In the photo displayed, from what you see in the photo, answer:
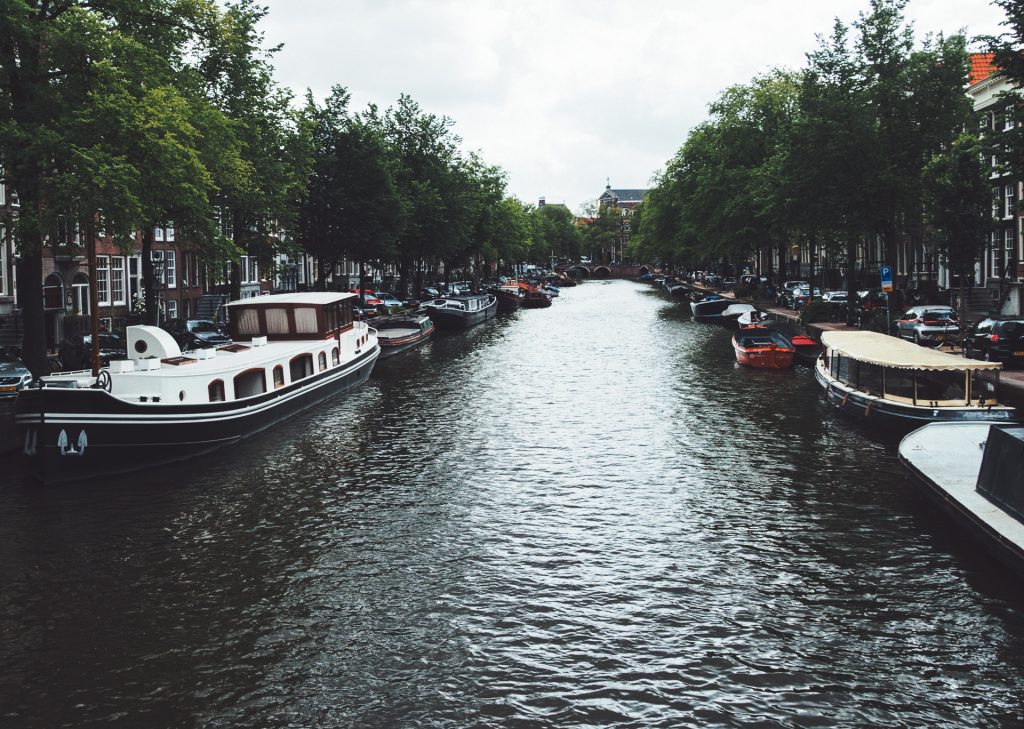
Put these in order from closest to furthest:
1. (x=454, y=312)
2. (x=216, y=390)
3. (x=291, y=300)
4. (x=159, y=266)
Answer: (x=216, y=390) < (x=291, y=300) < (x=159, y=266) < (x=454, y=312)

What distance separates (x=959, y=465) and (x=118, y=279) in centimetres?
5250

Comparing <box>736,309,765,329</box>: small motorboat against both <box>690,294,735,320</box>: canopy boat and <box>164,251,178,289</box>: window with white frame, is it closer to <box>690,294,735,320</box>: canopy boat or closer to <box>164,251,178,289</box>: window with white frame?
<box>690,294,735,320</box>: canopy boat

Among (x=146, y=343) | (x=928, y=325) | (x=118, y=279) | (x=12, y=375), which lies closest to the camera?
(x=146, y=343)

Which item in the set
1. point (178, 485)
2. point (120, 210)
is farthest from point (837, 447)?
point (120, 210)

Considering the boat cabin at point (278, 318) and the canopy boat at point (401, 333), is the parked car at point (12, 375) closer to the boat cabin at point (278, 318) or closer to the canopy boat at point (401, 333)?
the boat cabin at point (278, 318)

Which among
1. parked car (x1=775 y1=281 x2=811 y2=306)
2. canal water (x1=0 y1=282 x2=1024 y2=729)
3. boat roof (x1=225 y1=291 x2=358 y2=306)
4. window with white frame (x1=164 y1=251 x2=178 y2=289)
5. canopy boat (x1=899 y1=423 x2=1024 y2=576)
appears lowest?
canal water (x1=0 y1=282 x2=1024 y2=729)

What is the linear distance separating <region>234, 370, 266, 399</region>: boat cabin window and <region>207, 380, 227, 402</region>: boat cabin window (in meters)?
0.89

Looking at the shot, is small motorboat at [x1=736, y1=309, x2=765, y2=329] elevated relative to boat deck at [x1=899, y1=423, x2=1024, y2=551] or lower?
elevated

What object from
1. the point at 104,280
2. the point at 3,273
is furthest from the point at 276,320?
the point at 104,280

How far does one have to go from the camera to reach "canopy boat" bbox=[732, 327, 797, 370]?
149 feet

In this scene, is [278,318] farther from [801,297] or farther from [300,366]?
[801,297]

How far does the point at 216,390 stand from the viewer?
2747 cm

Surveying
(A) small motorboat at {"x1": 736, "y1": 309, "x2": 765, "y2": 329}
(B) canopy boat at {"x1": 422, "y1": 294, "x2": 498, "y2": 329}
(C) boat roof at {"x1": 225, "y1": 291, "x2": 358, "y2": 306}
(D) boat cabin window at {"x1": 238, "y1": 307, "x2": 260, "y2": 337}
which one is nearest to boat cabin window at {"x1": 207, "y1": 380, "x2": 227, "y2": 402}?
(C) boat roof at {"x1": 225, "y1": 291, "x2": 358, "y2": 306}

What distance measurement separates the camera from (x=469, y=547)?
18.8m
